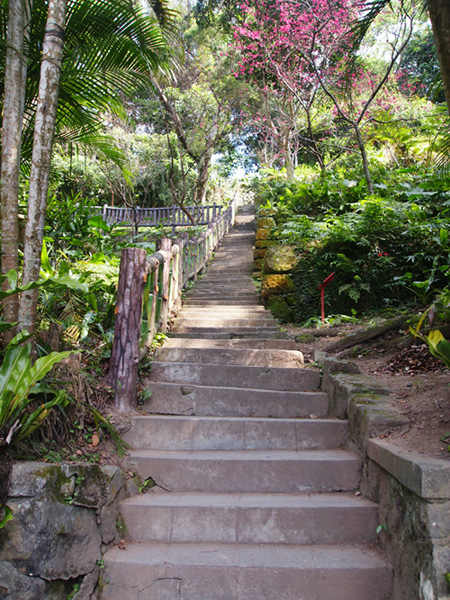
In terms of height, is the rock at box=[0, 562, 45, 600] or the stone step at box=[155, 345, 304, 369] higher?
the stone step at box=[155, 345, 304, 369]

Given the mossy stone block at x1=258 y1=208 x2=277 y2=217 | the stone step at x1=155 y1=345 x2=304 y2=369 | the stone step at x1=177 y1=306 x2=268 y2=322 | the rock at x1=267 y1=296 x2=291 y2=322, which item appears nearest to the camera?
the stone step at x1=155 y1=345 x2=304 y2=369

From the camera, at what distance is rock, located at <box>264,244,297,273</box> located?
6371 millimetres

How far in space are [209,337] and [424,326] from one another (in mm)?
2391

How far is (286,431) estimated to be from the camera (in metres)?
3.11

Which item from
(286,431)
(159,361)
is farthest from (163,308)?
(286,431)

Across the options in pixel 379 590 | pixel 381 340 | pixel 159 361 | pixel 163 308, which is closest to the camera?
pixel 379 590

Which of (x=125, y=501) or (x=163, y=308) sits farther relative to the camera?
(x=163, y=308)

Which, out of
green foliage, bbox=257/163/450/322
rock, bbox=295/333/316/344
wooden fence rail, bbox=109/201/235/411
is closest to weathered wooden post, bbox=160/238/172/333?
wooden fence rail, bbox=109/201/235/411

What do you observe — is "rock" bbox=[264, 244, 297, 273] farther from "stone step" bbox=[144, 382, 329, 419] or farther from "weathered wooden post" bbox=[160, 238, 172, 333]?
"stone step" bbox=[144, 382, 329, 419]

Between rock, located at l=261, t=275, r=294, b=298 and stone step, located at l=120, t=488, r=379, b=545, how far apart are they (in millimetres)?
3970

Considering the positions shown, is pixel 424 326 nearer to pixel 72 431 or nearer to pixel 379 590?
pixel 379 590

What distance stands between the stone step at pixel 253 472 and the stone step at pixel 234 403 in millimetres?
574

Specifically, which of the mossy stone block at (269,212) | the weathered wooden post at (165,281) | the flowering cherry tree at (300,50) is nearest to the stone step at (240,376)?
the weathered wooden post at (165,281)

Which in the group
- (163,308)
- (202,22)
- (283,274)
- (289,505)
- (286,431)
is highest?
(202,22)
